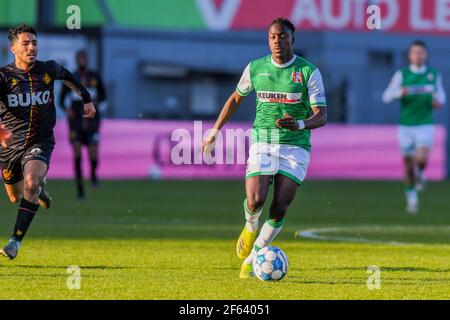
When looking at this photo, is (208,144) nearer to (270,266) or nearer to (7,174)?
(270,266)

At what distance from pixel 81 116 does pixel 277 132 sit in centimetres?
1086

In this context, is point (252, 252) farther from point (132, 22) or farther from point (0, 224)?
point (132, 22)

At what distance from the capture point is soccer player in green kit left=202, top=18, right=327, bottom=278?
404 inches

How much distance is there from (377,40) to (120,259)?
2826 cm

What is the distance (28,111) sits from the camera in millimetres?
11289

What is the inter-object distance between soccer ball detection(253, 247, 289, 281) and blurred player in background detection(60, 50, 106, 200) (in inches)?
410

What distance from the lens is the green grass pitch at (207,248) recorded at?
9203 millimetres

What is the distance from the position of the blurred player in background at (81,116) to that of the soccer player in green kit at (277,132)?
956 cm

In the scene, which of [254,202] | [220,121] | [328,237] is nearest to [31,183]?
[220,121]

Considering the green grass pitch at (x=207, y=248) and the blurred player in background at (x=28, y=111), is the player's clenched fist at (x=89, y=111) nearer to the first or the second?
the blurred player in background at (x=28, y=111)

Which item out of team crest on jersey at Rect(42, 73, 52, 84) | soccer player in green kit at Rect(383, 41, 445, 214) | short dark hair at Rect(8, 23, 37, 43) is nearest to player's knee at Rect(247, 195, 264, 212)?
team crest on jersey at Rect(42, 73, 52, 84)

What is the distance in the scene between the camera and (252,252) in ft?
33.8

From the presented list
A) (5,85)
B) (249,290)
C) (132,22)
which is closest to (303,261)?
(249,290)

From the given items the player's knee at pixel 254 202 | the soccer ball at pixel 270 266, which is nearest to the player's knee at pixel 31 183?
the player's knee at pixel 254 202
